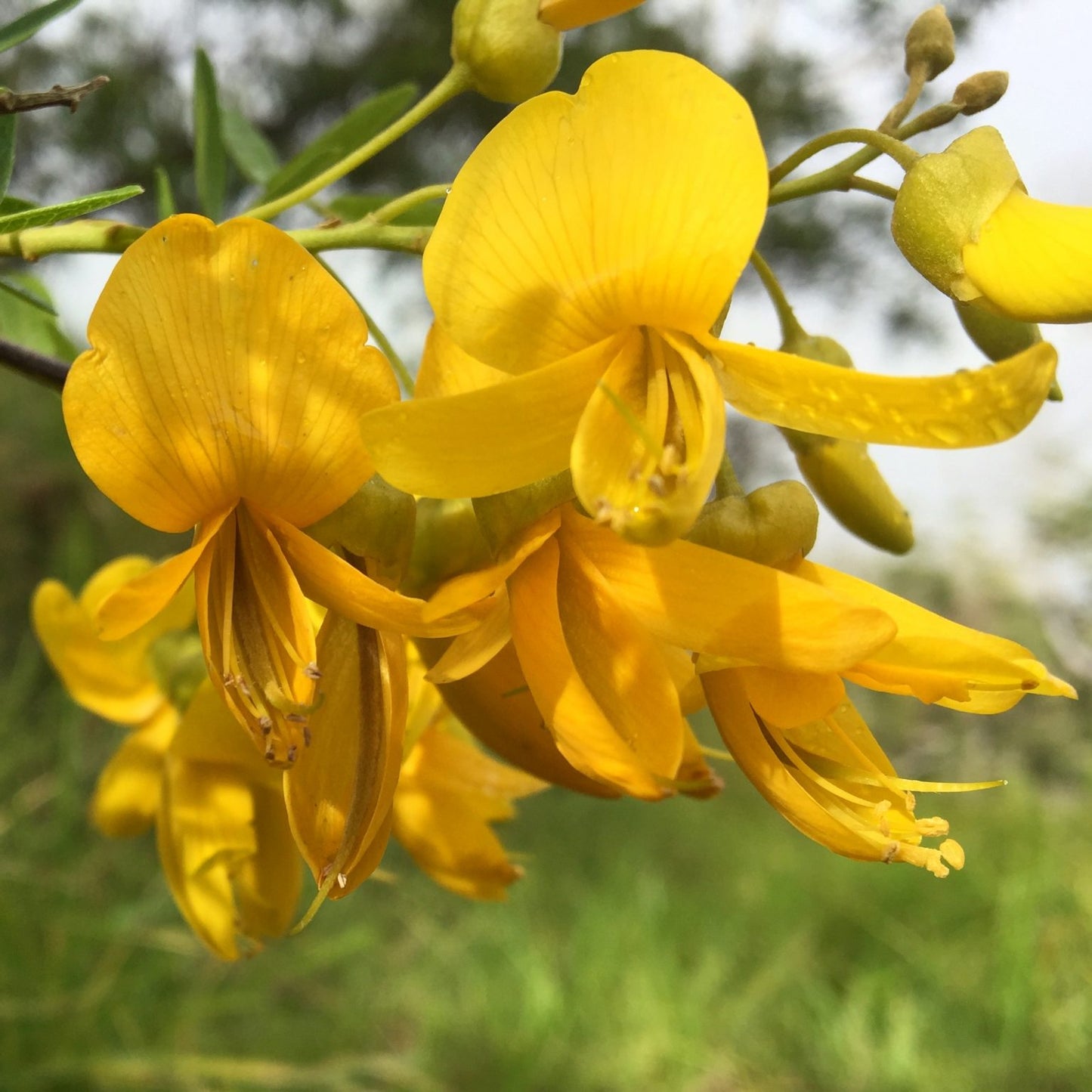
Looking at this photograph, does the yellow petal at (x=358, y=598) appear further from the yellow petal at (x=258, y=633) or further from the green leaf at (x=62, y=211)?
the green leaf at (x=62, y=211)

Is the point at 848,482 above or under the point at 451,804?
above

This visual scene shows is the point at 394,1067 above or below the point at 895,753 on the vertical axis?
above

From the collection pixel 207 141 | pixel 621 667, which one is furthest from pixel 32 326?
pixel 621 667

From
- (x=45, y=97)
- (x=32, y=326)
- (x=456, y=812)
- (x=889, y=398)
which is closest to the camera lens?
(x=889, y=398)

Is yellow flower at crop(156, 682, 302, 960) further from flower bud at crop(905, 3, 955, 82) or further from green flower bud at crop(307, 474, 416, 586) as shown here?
flower bud at crop(905, 3, 955, 82)

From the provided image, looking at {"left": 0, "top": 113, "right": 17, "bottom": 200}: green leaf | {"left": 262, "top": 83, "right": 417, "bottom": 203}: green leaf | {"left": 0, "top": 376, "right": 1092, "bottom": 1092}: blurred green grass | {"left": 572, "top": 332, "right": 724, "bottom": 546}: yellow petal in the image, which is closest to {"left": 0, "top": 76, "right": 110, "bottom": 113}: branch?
{"left": 0, "top": 113, "right": 17, "bottom": 200}: green leaf

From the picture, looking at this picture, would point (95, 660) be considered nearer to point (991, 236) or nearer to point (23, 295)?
point (23, 295)

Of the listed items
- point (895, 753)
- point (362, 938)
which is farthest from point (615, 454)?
point (895, 753)

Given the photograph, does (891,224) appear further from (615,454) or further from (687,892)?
(687,892)
